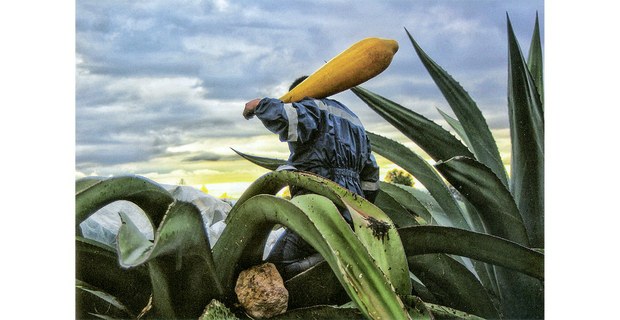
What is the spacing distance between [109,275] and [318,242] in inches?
29.8

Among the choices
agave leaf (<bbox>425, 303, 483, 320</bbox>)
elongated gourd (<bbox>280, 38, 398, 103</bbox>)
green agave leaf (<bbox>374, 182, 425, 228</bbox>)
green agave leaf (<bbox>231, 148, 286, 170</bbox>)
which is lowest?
agave leaf (<bbox>425, 303, 483, 320</bbox>)

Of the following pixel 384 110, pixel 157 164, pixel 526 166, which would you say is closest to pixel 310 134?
pixel 384 110

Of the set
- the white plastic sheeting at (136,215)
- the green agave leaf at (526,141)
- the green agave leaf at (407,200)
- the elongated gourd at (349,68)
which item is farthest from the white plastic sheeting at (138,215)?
the green agave leaf at (526,141)

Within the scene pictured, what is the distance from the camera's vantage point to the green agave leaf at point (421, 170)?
3424 mm

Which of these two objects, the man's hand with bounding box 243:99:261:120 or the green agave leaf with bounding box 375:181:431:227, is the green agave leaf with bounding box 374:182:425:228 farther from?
the man's hand with bounding box 243:99:261:120

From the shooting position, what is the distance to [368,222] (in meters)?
3.17

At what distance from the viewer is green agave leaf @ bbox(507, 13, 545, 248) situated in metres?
3.35

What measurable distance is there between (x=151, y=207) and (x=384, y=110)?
2.75ft

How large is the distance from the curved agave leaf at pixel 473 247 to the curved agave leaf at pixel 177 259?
2.13 feet

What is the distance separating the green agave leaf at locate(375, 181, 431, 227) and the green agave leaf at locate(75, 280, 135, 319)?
95 cm

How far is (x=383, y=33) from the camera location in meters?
3.37

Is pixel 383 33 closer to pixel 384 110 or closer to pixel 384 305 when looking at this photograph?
pixel 384 110

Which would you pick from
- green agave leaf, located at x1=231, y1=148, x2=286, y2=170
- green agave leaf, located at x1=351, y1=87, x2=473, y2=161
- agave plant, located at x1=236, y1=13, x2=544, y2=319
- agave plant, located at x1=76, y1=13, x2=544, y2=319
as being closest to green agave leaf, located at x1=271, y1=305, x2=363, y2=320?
agave plant, located at x1=76, y1=13, x2=544, y2=319

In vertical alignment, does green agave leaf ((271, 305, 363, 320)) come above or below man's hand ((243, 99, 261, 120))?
below
